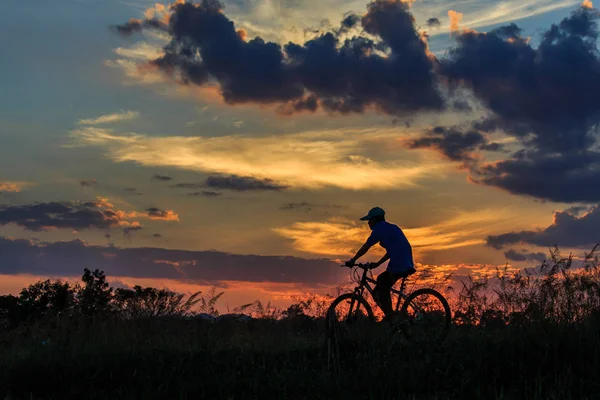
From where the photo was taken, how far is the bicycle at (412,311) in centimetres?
1208

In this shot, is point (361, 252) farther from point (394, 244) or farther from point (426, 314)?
point (426, 314)

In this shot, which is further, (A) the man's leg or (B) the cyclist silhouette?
(A) the man's leg

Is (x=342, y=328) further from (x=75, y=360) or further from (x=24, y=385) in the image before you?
(x=24, y=385)

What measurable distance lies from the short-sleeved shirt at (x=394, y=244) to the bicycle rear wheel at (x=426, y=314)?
2.00 ft

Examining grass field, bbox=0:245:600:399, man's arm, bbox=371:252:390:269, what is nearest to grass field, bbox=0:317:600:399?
grass field, bbox=0:245:600:399

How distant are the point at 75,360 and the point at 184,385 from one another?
252cm

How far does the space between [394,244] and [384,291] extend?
98 centimetres

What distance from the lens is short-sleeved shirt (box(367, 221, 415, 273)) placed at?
12305 mm

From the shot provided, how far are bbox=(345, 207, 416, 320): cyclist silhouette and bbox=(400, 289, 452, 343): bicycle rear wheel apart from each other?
400mm

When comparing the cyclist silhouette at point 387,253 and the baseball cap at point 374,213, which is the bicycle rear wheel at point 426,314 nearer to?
the cyclist silhouette at point 387,253

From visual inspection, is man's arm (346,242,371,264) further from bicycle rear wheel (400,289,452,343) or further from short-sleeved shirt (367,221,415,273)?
bicycle rear wheel (400,289,452,343)

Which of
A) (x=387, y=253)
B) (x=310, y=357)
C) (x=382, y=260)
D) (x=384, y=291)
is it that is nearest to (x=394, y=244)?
(x=387, y=253)

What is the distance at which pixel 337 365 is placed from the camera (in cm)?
881

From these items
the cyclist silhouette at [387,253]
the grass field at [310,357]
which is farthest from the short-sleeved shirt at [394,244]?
the grass field at [310,357]
